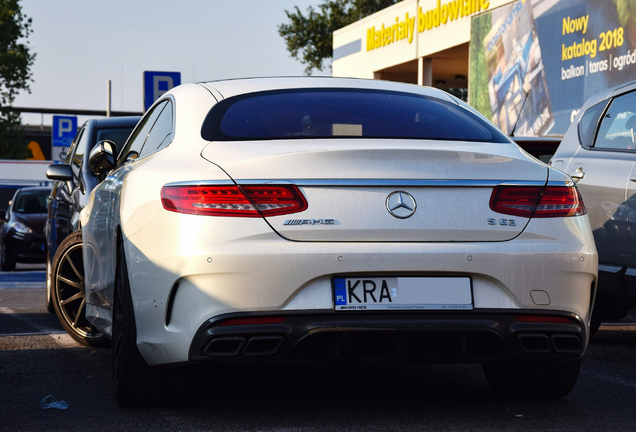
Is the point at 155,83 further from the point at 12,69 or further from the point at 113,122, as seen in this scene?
the point at 12,69

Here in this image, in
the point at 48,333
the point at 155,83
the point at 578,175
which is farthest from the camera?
the point at 155,83

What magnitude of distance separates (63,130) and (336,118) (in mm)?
23831

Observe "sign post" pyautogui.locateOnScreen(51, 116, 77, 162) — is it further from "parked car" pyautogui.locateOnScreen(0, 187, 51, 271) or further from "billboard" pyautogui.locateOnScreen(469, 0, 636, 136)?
"billboard" pyautogui.locateOnScreen(469, 0, 636, 136)

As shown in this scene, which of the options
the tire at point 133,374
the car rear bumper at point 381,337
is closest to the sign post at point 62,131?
the tire at point 133,374

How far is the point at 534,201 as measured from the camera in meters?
4.38

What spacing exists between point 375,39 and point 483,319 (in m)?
32.4

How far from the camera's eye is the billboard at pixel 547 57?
1712 centimetres

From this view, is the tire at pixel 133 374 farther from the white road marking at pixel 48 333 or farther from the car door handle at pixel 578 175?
the car door handle at pixel 578 175

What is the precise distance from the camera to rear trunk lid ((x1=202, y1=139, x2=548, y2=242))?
4164 millimetres

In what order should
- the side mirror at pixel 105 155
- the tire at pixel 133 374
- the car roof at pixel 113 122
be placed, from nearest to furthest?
the tire at pixel 133 374, the side mirror at pixel 105 155, the car roof at pixel 113 122

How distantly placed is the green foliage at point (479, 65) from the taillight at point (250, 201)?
803 inches

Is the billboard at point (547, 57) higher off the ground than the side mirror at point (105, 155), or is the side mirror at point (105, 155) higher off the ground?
the billboard at point (547, 57)

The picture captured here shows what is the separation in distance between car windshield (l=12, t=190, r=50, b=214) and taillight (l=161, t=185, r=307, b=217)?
54.9 ft

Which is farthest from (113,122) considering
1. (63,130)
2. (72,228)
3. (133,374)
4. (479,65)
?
(63,130)
